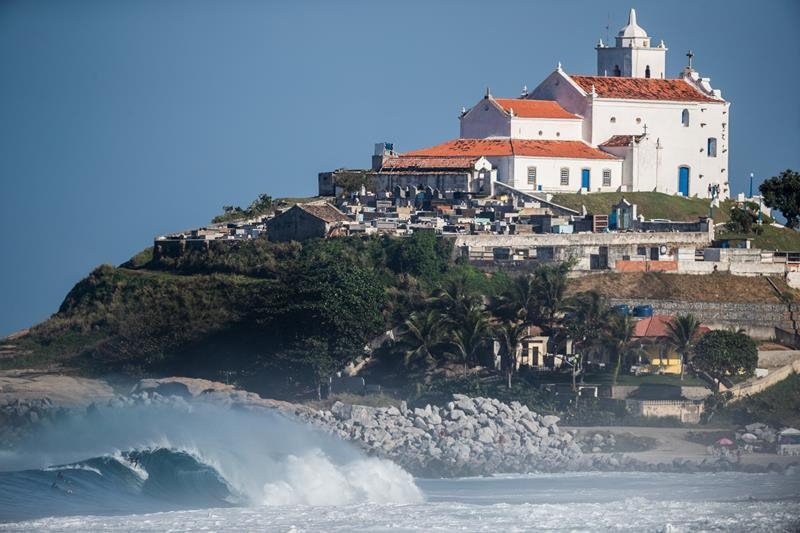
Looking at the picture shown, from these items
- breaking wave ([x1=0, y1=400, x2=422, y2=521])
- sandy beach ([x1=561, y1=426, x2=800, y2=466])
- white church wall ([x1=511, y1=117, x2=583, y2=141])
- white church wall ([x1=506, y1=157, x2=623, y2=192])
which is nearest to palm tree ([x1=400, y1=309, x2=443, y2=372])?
sandy beach ([x1=561, y1=426, x2=800, y2=466])

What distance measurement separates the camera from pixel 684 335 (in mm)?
57844

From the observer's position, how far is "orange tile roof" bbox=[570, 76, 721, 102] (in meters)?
75.6

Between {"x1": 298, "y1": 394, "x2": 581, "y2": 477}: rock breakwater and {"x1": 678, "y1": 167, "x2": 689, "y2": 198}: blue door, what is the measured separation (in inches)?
843

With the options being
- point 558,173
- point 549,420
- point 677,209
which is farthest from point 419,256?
point 677,209

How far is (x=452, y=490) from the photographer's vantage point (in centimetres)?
4950

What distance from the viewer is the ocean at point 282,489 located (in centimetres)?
4375

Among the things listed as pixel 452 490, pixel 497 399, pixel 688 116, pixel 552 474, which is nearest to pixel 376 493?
pixel 452 490

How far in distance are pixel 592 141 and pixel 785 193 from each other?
701cm

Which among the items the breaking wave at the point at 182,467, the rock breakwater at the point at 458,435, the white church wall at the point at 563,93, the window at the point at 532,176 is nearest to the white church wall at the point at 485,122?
the window at the point at 532,176

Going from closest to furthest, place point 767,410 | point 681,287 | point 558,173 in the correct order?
point 767,410, point 681,287, point 558,173

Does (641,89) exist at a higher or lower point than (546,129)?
higher

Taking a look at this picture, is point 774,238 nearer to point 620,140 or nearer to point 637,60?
point 620,140

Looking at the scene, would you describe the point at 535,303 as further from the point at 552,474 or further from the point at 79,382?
the point at 79,382

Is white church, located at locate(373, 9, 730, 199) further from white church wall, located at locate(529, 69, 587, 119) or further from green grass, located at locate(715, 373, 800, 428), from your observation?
green grass, located at locate(715, 373, 800, 428)
